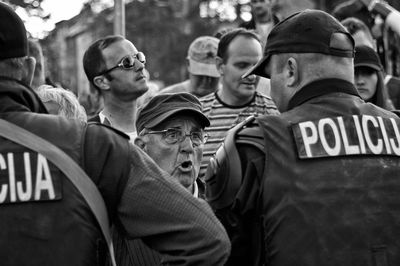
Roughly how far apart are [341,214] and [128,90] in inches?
115

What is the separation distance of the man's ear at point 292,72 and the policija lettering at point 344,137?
0.79ft

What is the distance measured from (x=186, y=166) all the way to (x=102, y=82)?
2.02 m

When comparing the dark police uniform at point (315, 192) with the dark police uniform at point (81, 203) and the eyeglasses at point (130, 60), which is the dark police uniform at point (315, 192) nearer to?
the dark police uniform at point (81, 203)

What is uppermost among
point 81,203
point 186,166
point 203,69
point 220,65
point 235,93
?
point 81,203

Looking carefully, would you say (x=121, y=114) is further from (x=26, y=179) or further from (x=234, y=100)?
(x=26, y=179)

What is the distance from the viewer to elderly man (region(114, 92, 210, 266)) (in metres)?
4.24

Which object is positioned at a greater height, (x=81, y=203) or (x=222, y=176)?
(x=81, y=203)

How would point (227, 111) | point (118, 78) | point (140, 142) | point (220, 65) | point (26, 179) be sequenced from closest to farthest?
point (26, 179) → point (140, 142) → point (118, 78) → point (227, 111) → point (220, 65)

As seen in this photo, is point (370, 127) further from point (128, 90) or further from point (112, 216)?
point (128, 90)

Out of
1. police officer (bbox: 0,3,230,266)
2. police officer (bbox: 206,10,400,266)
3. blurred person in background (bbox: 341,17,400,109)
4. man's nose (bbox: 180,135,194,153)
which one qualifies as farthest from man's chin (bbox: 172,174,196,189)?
blurred person in background (bbox: 341,17,400,109)

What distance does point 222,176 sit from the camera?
342cm

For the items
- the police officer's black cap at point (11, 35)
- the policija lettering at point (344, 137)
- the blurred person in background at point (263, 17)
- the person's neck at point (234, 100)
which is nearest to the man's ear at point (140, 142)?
the policija lettering at point (344, 137)

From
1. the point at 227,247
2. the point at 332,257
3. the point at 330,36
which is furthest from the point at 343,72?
the point at 227,247

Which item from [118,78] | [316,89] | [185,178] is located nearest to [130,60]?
[118,78]
